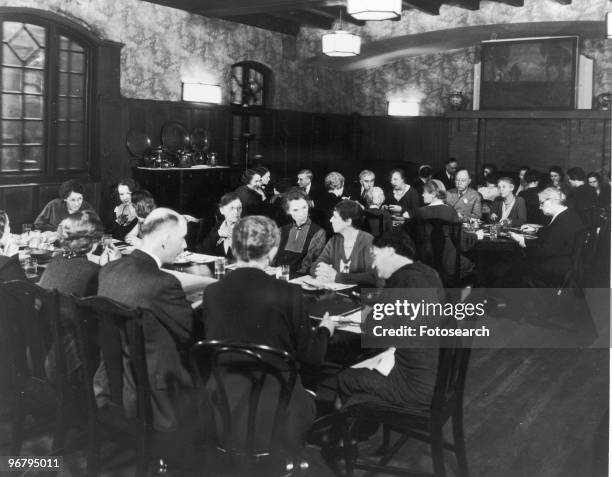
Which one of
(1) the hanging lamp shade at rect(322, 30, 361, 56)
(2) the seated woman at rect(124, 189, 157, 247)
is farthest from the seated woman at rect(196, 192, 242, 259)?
(1) the hanging lamp shade at rect(322, 30, 361, 56)

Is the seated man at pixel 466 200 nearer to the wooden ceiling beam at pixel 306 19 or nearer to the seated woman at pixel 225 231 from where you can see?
the seated woman at pixel 225 231

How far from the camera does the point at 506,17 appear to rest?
10.5 meters

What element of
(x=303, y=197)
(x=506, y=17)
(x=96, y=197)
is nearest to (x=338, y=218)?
(x=303, y=197)

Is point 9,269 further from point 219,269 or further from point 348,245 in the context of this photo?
point 348,245

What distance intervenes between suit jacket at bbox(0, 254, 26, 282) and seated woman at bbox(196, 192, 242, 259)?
1.92 metres

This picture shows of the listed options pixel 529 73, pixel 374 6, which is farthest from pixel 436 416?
pixel 529 73

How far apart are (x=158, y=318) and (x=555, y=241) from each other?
3.89 metres

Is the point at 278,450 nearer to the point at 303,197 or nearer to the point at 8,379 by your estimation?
the point at 8,379

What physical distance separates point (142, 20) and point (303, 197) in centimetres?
458

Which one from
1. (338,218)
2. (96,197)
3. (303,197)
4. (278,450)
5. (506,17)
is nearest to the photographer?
(278,450)

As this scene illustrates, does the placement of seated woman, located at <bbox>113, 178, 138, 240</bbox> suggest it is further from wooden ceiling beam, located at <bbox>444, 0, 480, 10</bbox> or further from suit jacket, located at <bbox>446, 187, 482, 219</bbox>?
wooden ceiling beam, located at <bbox>444, 0, 480, 10</bbox>

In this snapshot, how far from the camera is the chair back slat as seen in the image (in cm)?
266

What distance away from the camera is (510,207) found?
7535 millimetres

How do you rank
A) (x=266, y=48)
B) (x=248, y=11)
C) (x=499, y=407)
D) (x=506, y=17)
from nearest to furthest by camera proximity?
(x=499, y=407), (x=248, y=11), (x=506, y=17), (x=266, y=48)
